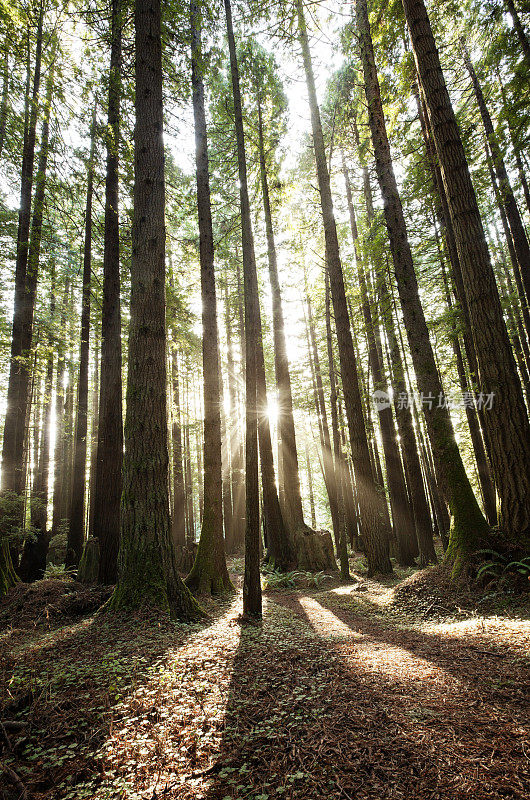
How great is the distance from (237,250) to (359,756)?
61.9 feet

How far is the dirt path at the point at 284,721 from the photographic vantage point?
1973 millimetres

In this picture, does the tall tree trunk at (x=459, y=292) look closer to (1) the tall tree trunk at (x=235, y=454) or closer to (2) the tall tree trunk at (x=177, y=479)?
(2) the tall tree trunk at (x=177, y=479)

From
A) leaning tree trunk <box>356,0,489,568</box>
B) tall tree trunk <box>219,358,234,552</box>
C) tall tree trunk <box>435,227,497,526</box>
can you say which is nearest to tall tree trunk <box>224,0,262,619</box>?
leaning tree trunk <box>356,0,489,568</box>

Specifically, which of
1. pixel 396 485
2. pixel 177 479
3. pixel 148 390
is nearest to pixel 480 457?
pixel 396 485

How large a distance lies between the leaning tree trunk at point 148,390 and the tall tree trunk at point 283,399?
271 inches

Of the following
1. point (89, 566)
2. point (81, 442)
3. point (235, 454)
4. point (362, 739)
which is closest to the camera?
point (362, 739)

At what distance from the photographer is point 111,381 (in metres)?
9.27

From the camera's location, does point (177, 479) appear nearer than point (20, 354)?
No

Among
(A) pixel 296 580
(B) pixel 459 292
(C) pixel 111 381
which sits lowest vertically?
(A) pixel 296 580

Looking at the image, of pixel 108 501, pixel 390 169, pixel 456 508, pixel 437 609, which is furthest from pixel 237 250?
pixel 437 609

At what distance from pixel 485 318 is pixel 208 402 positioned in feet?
19.5

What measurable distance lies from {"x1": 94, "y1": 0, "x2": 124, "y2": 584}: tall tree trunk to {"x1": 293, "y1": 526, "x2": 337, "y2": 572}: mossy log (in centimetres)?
565

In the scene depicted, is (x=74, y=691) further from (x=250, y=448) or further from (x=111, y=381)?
(x=111, y=381)

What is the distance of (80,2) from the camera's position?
7848 millimetres
